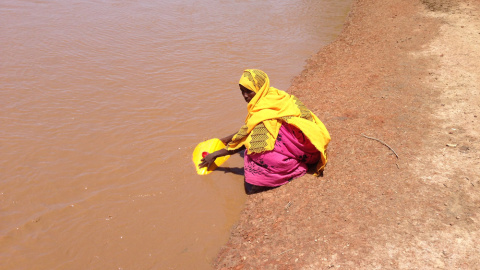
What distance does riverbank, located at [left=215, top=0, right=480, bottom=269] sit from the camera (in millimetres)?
2691

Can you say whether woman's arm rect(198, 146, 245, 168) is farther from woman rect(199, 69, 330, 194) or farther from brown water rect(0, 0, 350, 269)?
brown water rect(0, 0, 350, 269)

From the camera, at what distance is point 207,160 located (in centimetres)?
374

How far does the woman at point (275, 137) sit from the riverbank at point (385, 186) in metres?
0.18

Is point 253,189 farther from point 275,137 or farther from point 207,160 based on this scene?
point 275,137

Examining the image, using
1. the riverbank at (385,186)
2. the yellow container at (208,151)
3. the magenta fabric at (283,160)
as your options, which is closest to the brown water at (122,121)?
the yellow container at (208,151)

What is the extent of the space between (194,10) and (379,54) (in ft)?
14.3

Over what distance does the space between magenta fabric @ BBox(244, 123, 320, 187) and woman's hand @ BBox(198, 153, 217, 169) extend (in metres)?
0.37

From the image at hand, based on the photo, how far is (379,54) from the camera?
673 cm

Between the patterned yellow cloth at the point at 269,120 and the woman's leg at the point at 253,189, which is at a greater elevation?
the patterned yellow cloth at the point at 269,120

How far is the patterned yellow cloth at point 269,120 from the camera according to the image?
10.8ft

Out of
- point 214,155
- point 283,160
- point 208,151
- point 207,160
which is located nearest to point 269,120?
point 283,160

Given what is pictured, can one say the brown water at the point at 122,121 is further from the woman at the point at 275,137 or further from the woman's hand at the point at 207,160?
the woman at the point at 275,137

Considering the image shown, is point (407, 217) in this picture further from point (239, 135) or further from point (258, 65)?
point (258, 65)

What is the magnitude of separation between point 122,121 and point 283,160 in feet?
7.81
